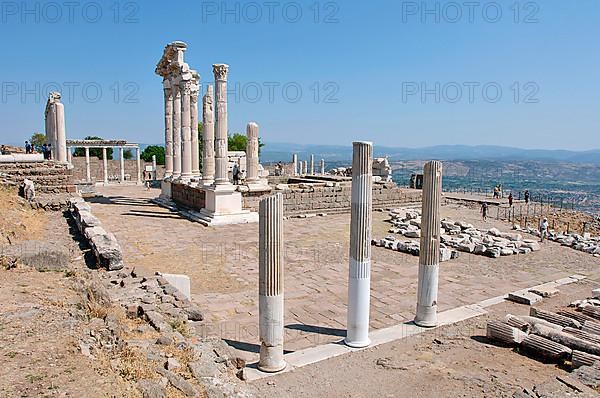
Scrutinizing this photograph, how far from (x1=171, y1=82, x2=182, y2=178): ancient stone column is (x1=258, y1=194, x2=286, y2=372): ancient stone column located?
1755 centimetres

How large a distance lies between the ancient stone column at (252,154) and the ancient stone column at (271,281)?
15.0 metres

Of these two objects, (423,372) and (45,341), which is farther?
(423,372)

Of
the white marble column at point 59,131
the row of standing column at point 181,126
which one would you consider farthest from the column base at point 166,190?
the white marble column at point 59,131

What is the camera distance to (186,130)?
22.4 m

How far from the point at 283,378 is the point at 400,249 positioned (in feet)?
29.3

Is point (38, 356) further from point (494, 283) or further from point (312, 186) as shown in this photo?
point (312, 186)

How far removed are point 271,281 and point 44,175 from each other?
17.6 metres

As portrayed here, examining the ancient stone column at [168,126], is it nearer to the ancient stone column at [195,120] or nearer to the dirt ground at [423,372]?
the ancient stone column at [195,120]

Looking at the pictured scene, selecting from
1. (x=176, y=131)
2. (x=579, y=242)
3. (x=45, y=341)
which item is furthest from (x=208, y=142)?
(x=45, y=341)

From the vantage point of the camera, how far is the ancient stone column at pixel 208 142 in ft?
65.7

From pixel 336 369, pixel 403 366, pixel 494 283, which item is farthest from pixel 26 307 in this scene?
pixel 494 283

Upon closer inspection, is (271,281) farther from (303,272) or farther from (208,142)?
(208,142)

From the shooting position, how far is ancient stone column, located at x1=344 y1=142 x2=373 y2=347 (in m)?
7.29

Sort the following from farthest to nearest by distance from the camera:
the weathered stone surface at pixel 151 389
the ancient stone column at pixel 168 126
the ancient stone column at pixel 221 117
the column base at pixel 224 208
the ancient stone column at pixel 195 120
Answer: the ancient stone column at pixel 195 120 < the ancient stone column at pixel 168 126 < the ancient stone column at pixel 221 117 < the column base at pixel 224 208 < the weathered stone surface at pixel 151 389
